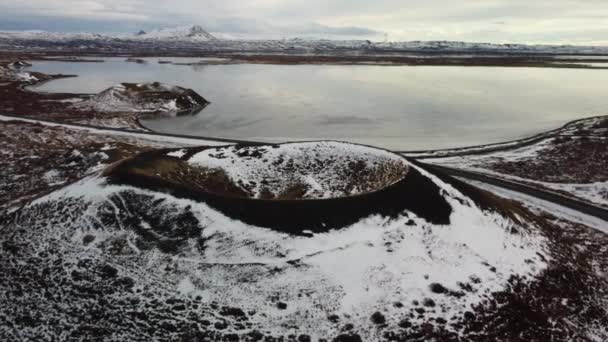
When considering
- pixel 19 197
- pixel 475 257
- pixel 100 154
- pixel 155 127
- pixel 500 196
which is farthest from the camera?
pixel 155 127

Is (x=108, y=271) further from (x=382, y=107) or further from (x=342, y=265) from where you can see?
(x=382, y=107)

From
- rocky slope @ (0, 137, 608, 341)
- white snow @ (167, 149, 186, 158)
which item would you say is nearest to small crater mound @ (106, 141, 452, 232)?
white snow @ (167, 149, 186, 158)

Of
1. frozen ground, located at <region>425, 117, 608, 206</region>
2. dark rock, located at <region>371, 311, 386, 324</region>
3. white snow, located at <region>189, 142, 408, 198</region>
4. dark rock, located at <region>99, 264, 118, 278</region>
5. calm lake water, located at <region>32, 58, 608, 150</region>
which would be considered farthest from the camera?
calm lake water, located at <region>32, 58, 608, 150</region>

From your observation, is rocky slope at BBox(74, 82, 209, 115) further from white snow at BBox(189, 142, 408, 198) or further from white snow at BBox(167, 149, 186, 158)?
white snow at BBox(189, 142, 408, 198)

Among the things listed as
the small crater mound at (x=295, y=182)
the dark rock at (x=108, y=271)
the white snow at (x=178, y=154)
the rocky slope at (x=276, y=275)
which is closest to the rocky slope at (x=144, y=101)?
the white snow at (x=178, y=154)

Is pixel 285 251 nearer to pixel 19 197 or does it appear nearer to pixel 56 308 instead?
pixel 56 308

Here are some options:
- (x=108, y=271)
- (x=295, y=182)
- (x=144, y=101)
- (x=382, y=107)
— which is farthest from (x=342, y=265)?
(x=144, y=101)

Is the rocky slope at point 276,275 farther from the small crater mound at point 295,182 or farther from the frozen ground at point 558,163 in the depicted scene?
the frozen ground at point 558,163

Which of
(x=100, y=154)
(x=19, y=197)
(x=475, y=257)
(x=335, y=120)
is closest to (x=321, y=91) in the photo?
(x=335, y=120)
